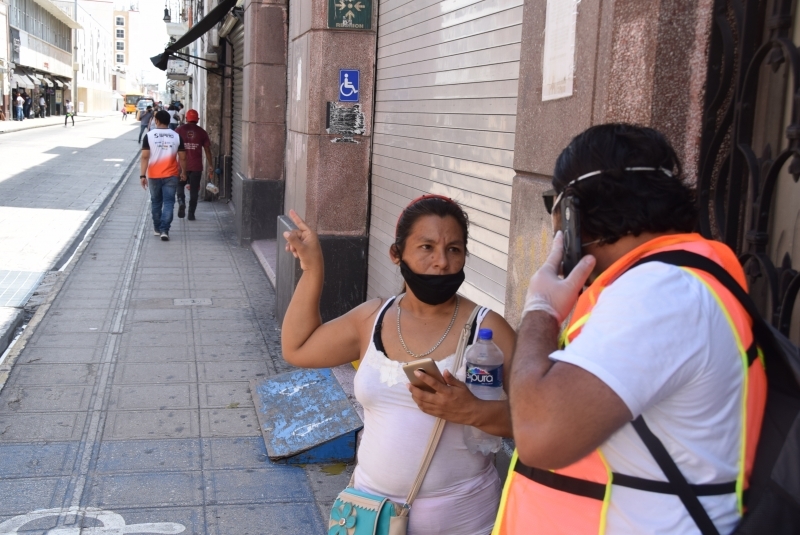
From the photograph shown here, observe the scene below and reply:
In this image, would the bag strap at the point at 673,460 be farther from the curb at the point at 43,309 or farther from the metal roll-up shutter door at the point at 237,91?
the metal roll-up shutter door at the point at 237,91

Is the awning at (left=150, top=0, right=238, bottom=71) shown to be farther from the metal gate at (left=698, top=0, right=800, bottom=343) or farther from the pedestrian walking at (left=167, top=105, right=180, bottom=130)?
the metal gate at (left=698, top=0, right=800, bottom=343)

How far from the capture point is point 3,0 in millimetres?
58312

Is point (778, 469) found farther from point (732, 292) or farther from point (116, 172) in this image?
point (116, 172)

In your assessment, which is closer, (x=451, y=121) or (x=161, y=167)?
(x=451, y=121)

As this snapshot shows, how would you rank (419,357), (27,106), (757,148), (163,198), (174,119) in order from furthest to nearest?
(27,106) → (174,119) → (163,198) → (757,148) → (419,357)

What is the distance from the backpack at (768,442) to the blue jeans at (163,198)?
1187 cm

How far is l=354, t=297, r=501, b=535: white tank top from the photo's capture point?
2.47m

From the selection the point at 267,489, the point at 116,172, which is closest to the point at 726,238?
the point at 267,489

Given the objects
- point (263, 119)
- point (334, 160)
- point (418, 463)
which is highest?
point (263, 119)

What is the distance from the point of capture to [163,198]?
13.0 m

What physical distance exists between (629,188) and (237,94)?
15633 millimetres

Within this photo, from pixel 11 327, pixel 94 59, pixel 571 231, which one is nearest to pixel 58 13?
pixel 94 59

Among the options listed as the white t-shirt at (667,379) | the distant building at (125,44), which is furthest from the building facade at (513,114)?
the distant building at (125,44)

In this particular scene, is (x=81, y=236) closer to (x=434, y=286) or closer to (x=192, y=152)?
(x=192, y=152)
